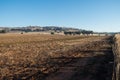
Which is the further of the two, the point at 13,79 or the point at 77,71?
the point at 77,71

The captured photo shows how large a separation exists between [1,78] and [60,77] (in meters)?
3.48

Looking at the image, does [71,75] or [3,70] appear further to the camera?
[3,70]

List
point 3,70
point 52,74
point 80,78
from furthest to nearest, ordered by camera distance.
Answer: point 3,70
point 52,74
point 80,78

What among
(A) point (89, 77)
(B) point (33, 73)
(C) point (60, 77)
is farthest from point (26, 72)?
(A) point (89, 77)

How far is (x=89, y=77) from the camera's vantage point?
15.9 m

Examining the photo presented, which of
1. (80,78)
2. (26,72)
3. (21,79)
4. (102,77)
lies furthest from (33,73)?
(102,77)

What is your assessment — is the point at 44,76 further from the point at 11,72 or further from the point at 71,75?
the point at 11,72

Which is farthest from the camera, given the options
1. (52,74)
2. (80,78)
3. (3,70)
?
(3,70)

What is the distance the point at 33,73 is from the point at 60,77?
242cm

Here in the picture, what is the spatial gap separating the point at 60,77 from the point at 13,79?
8.96 feet

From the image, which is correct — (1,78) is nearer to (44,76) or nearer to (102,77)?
(44,76)

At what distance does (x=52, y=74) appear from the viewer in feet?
55.5

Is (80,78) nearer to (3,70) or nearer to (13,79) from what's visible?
(13,79)

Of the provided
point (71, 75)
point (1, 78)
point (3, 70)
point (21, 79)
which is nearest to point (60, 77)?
point (71, 75)
